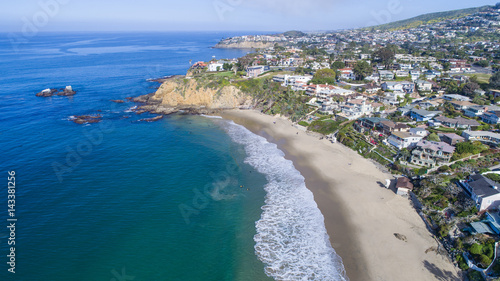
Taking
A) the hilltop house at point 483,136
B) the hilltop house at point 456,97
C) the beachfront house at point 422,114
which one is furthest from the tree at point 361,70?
the hilltop house at point 483,136

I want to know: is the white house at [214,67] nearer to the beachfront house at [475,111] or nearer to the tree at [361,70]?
the tree at [361,70]

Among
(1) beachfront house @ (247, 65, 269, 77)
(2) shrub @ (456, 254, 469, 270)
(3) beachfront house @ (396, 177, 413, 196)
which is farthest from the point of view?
(1) beachfront house @ (247, 65, 269, 77)

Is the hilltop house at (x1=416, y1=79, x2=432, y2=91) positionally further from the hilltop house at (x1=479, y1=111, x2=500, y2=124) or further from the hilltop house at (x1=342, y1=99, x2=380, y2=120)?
the hilltop house at (x1=479, y1=111, x2=500, y2=124)

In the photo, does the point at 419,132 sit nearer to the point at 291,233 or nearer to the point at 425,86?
the point at 291,233

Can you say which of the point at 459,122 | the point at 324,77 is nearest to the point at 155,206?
the point at 459,122

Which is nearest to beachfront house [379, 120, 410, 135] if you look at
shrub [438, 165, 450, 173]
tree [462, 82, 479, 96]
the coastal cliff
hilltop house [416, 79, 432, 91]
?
shrub [438, 165, 450, 173]
